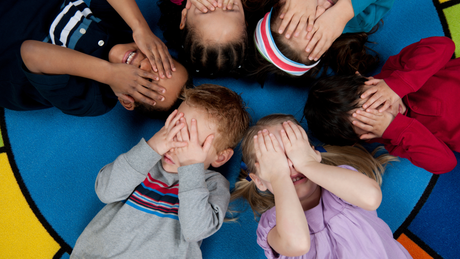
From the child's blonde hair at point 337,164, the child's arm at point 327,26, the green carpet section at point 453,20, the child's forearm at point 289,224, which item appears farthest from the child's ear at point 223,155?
the green carpet section at point 453,20

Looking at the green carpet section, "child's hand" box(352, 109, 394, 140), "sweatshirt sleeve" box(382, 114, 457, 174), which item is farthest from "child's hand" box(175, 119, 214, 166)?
the green carpet section

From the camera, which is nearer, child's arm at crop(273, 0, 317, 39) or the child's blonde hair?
child's arm at crop(273, 0, 317, 39)

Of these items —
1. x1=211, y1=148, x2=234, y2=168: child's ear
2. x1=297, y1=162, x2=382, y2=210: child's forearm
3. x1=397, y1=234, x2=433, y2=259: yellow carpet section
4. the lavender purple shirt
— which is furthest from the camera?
x1=397, y1=234, x2=433, y2=259: yellow carpet section

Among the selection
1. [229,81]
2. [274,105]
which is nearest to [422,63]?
[274,105]

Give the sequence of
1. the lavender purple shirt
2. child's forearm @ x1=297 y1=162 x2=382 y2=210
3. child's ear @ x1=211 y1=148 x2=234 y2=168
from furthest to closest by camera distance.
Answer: child's ear @ x1=211 y1=148 x2=234 y2=168 < the lavender purple shirt < child's forearm @ x1=297 y1=162 x2=382 y2=210

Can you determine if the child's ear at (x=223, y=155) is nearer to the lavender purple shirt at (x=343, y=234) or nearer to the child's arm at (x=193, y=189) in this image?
the child's arm at (x=193, y=189)

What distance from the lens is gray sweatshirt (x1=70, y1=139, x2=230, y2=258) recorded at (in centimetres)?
93

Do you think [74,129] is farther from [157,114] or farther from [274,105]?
[274,105]

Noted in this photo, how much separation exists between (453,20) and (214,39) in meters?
1.11

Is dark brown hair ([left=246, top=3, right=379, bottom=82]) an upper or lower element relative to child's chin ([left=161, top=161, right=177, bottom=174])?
upper

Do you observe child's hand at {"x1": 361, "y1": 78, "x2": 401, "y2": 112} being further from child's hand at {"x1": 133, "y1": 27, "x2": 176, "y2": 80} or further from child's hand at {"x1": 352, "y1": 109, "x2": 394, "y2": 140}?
child's hand at {"x1": 133, "y1": 27, "x2": 176, "y2": 80}

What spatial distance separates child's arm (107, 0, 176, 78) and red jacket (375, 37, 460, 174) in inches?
33.6

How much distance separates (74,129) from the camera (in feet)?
4.01

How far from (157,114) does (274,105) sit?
549 millimetres
